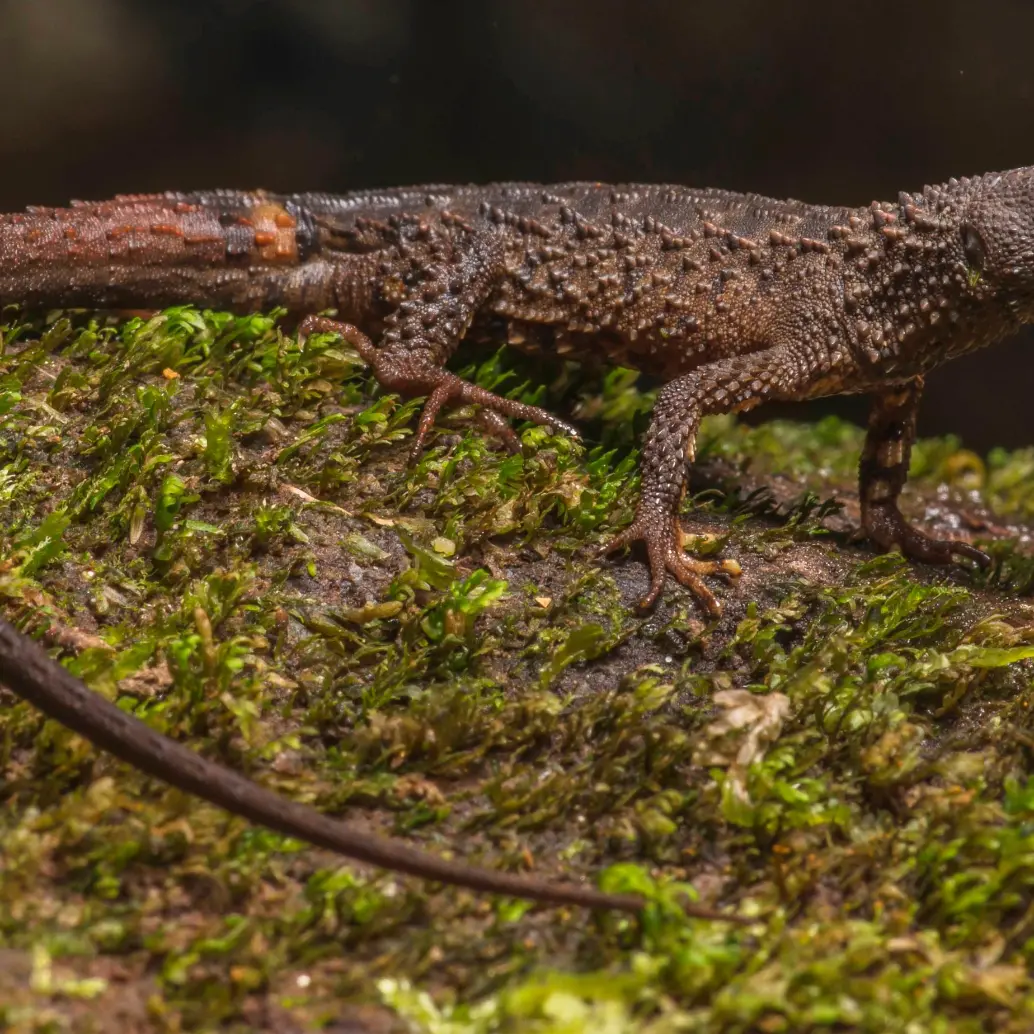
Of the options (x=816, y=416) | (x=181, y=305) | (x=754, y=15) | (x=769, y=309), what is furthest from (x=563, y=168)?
(x=816, y=416)

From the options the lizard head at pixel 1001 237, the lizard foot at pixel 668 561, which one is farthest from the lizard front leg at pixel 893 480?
the lizard foot at pixel 668 561

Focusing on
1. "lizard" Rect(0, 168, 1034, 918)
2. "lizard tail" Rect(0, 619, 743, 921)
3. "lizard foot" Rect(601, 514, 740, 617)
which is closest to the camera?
"lizard tail" Rect(0, 619, 743, 921)

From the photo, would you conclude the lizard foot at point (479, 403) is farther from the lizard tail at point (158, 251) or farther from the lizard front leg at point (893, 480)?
the lizard front leg at point (893, 480)

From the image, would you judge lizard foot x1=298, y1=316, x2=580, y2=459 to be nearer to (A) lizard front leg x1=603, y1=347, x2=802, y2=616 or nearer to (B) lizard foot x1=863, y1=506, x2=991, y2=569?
(A) lizard front leg x1=603, y1=347, x2=802, y2=616

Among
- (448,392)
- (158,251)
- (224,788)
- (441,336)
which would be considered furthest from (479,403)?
(224,788)

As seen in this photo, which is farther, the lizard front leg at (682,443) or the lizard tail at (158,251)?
the lizard tail at (158,251)

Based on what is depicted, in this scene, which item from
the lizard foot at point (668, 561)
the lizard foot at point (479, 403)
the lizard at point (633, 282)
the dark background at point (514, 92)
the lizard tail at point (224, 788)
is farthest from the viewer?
the dark background at point (514, 92)

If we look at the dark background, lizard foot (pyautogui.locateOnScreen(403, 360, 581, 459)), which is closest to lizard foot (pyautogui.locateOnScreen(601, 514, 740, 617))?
lizard foot (pyautogui.locateOnScreen(403, 360, 581, 459))

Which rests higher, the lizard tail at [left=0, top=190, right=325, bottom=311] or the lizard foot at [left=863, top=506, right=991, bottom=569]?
the lizard tail at [left=0, top=190, right=325, bottom=311]

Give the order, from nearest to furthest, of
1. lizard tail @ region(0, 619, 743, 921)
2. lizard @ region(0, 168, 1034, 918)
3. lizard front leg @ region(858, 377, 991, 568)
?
lizard tail @ region(0, 619, 743, 921), lizard @ region(0, 168, 1034, 918), lizard front leg @ region(858, 377, 991, 568)
